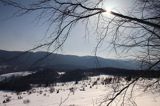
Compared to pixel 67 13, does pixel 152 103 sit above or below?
below

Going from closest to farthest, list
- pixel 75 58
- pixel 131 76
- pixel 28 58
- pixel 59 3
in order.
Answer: pixel 28 58
pixel 59 3
pixel 131 76
pixel 75 58

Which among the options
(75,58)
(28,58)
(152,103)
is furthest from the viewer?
(75,58)

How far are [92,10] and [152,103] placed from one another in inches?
247

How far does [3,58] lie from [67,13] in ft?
4.22

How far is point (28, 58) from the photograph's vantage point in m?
3.35

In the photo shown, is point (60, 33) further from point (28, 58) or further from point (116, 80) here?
point (116, 80)

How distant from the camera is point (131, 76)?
475cm

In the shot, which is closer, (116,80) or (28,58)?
(28,58)

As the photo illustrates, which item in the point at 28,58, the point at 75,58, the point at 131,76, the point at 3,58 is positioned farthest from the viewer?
the point at 75,58

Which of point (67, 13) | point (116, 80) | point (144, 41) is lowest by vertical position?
point (116, 80)

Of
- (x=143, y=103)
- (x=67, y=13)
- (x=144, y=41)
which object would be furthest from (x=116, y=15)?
(x=143, y=103)

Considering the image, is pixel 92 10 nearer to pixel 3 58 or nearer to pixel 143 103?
pixel 3 58

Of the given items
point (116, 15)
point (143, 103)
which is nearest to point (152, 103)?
point (143, 103)

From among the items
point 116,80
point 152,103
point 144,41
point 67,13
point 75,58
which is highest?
point 75,58
